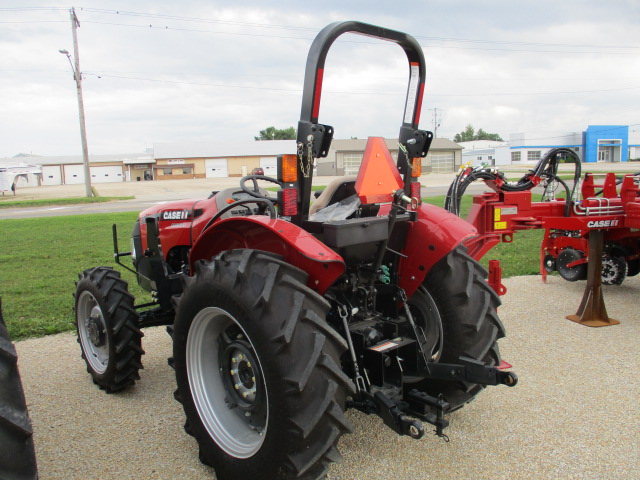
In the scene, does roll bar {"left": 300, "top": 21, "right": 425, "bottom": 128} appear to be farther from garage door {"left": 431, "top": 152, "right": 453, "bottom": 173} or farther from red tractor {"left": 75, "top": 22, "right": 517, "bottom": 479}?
garage door {"left": 431, "top": 152, "right": 453, "bottom": 173}

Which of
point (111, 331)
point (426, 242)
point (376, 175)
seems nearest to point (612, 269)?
point (426, 242)

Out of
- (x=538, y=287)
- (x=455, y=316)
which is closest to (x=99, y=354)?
(x=455, y=316)

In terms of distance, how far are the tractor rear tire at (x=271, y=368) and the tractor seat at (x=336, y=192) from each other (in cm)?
67

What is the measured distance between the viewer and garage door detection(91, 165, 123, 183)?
70938mm

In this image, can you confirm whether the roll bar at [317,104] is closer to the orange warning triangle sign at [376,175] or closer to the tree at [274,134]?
the orange warning triangle sign at [376,175]

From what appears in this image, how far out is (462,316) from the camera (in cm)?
310

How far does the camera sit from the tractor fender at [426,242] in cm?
299

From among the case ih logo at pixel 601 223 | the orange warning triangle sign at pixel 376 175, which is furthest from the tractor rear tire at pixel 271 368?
the case ih logo at pixel 601 223

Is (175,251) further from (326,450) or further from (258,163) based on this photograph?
(258,163)

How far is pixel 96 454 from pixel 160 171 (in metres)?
67.4

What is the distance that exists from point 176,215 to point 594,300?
14.4 feet

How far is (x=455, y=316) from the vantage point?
3.11 m

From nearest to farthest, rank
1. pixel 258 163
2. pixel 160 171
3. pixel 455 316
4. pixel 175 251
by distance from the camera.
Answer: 1. pixel 455 316
2. pixel 175 251
3. pixel 258 163
4. pixel 160 171

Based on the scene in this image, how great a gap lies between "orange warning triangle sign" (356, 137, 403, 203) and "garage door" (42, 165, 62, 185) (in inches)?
3039
